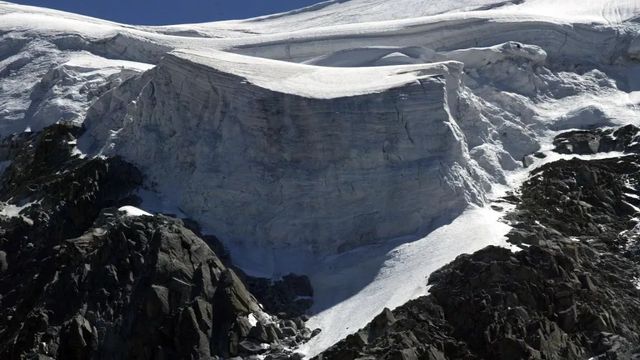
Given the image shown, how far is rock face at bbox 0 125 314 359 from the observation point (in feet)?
206

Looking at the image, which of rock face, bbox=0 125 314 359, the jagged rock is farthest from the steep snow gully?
rock face, bbox=0 125 314 359

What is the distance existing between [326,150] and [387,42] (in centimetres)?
1970

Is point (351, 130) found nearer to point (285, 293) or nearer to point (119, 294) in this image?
point (285, 293)

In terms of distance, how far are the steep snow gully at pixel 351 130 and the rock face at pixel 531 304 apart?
1774 millimetres

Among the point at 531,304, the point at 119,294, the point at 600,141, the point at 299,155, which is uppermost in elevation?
the point at 299,155

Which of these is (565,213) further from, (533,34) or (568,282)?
(533,34)

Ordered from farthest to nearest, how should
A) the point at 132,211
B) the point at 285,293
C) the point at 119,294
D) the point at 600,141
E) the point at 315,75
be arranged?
1. the point at 600,141
2. the point at 315,75
3. the point at 132,211
4. the point at 285,293
5. the point at 119,294

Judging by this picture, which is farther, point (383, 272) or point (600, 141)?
point (600, 141)

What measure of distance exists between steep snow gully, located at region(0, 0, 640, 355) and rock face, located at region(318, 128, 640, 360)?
69.8 inches

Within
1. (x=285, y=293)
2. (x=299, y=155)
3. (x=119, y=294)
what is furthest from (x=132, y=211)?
(x=299, y=155)

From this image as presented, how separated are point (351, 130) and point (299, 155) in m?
2.62

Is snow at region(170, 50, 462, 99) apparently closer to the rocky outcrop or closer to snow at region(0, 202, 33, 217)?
the rocky outcrop

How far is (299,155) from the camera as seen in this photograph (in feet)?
240

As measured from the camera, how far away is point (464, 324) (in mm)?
62062
